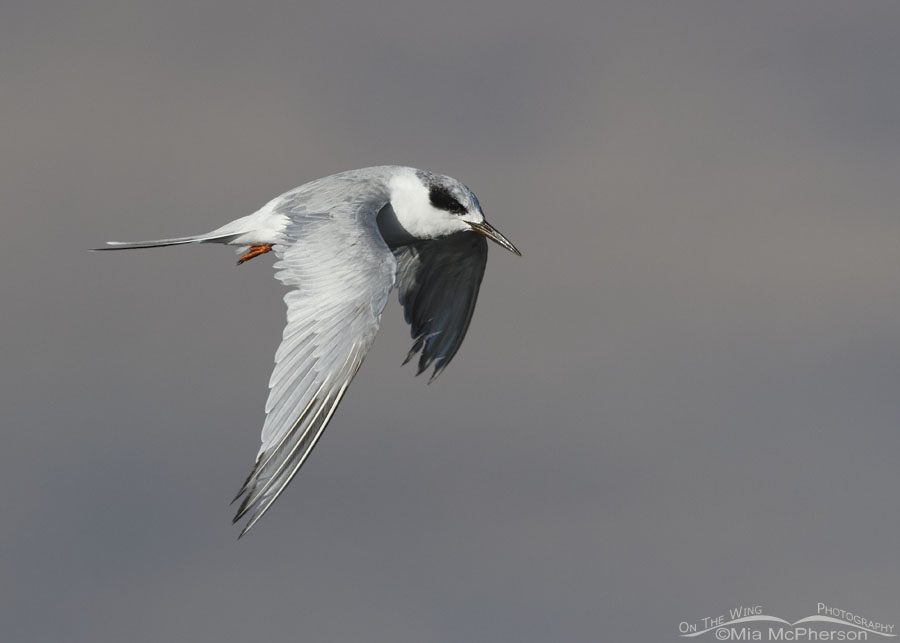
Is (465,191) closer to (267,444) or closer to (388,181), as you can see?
(388,181)

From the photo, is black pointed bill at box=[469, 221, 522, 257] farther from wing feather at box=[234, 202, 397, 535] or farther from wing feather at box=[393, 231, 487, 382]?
wing feather at box=[234, 202, 397, 535]

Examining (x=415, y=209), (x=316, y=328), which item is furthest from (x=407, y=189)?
(x=316, y=328)

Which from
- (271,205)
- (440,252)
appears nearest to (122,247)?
(271,205)

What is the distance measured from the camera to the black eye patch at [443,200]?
15680mm

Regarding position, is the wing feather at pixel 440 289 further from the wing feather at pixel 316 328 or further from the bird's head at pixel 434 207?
the wing feather at pixel 316 328

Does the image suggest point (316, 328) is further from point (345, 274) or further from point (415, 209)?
point (415, 209)

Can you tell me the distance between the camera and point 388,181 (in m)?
15.7

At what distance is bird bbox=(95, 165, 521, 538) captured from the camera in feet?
38.1

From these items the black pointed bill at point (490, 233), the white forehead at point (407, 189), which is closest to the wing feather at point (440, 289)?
the black pointed bill at point (490, 233)

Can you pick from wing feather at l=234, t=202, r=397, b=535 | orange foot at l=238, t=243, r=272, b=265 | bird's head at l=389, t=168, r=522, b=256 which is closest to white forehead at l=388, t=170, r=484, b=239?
bird's head at l=389, t=168, r=522, b=256

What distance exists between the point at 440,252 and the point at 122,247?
4.26 m

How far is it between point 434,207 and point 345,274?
289 cm

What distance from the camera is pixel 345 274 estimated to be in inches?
516

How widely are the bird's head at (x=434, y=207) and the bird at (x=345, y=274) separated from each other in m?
0.01
